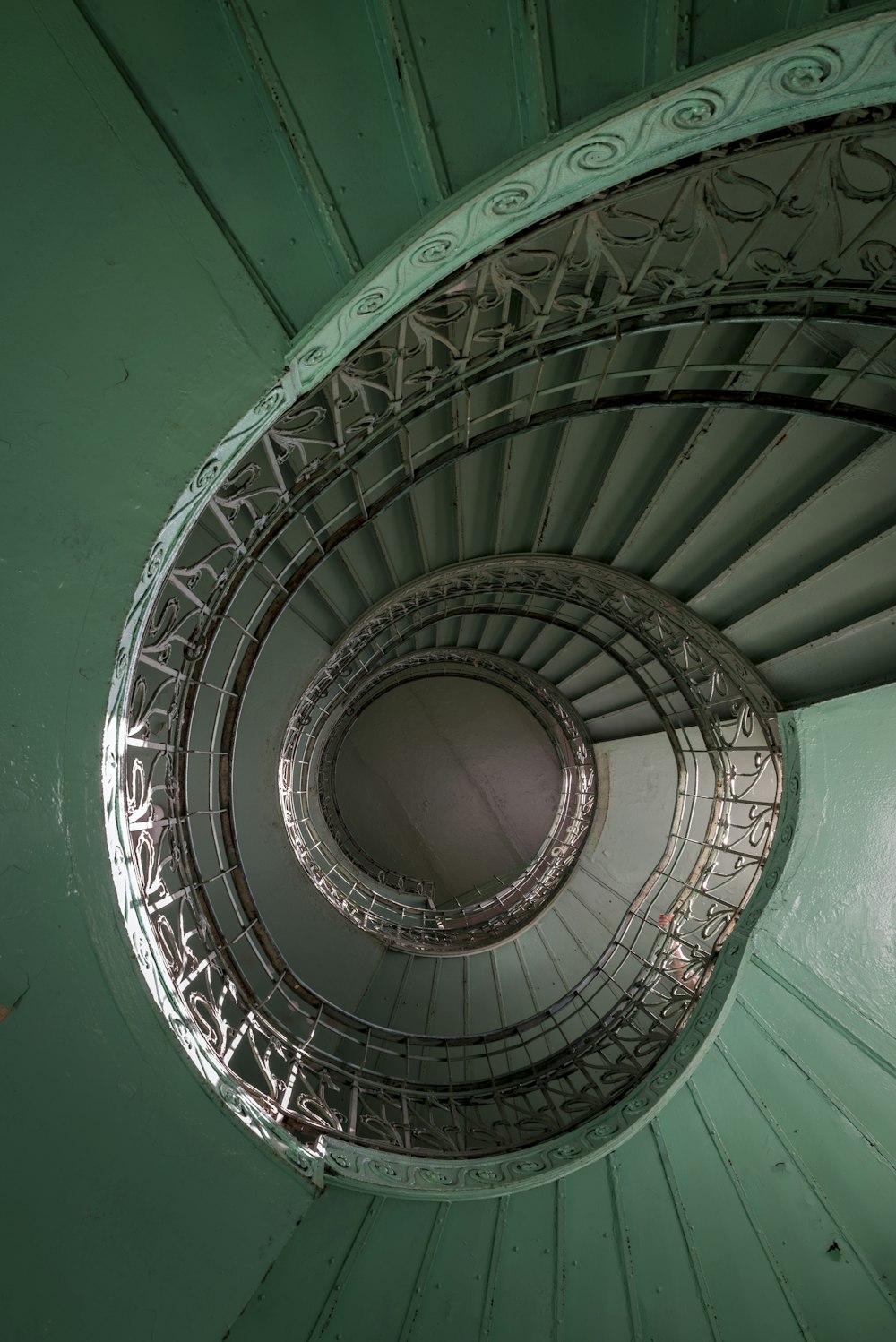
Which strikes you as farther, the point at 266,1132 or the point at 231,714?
the point at 231,714

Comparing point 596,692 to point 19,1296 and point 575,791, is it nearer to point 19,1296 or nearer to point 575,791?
point 575,791

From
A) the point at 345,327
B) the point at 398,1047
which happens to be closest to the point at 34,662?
the point at 345,327

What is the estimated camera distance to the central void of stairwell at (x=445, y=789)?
11.5 m

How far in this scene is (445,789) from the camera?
1214 centimetres

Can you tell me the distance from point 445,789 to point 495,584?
6337 millimetres

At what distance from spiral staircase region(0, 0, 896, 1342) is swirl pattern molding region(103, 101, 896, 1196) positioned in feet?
0.11

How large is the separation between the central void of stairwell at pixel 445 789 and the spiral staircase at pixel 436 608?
394 centimetres

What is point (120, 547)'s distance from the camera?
200 centimetres

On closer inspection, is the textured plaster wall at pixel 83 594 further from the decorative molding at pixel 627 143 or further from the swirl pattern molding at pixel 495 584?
the decorative molding at pixel 627 143

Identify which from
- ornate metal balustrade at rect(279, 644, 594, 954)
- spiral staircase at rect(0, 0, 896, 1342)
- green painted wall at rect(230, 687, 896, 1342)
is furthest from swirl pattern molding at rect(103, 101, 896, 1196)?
ornate metal balustrade at rect(279, 644, 594, 954)

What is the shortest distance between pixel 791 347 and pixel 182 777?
13.7ft

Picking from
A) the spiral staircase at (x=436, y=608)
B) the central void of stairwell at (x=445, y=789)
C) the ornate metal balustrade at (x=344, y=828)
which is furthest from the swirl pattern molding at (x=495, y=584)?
the central void of stairwell at (x=445, y=789)

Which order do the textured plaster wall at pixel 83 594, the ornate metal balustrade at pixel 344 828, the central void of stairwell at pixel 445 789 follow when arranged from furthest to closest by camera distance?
the central void of stairwell at pixel 445 789 < the ornate metal balustrade at pixel 344 828 < the textured plaster wall at pixel 83 594

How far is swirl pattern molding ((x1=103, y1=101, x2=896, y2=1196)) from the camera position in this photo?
2.47 m
